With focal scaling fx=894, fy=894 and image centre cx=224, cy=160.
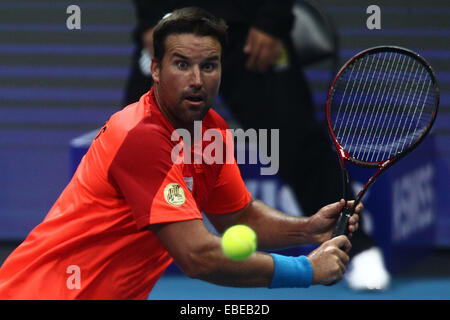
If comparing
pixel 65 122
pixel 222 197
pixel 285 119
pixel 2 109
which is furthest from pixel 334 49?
pixel 222 197

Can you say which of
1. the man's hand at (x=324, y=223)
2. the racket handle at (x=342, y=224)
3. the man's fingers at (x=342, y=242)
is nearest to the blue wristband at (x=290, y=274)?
the man's fingers at (x=342, y=242)

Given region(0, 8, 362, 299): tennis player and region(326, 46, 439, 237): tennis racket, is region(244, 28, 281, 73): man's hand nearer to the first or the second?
region(326, 46, 439, 237): tennis racket

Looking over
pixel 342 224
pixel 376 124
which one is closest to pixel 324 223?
pixel 342 224

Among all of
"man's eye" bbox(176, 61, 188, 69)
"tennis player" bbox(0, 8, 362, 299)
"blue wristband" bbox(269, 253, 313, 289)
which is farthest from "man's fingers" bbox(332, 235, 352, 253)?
"man's eye" bbox(176, 61, 188, 69)

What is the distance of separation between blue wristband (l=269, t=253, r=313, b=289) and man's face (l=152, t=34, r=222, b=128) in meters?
0.56

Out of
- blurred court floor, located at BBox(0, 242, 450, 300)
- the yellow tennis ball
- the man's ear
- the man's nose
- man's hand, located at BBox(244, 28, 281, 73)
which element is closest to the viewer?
the yellow tennis ball

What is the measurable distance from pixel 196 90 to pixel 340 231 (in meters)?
0.69

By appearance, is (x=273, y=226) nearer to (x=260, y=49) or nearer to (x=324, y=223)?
(x=324, y=223)

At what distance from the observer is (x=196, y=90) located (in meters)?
2.94

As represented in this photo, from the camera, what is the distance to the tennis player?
2.78 meters

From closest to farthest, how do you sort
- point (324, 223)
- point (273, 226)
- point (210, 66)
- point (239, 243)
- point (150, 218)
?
1. point (239, 243)
2. point (150, 218)
3. point (210, 66)
4. point (324, 223)
5. point (273, 226)

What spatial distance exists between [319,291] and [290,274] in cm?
249

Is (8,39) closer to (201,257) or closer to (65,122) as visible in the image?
(65,122)

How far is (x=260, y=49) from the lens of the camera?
489 cm
